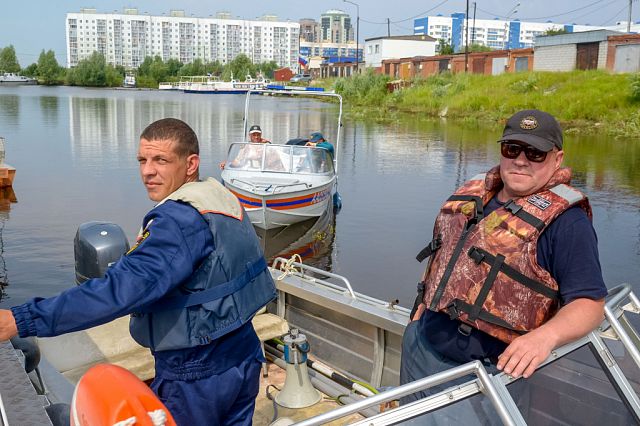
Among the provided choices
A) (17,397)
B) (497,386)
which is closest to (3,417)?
(17,397)

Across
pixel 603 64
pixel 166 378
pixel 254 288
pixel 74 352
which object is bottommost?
pixel 74 352

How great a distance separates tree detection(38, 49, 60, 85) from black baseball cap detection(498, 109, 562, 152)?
504ft

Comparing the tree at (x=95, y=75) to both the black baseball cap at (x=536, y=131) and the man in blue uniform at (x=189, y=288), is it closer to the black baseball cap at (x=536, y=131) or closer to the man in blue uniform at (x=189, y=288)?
the man in blue uniform at (x=189, y=288)

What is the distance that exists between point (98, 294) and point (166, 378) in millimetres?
567

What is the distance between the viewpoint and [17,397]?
87.1 inches

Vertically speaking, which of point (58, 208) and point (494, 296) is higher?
point (494, 296)

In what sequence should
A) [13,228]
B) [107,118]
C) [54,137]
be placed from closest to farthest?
[13,228]
[54,137]
[107,118]

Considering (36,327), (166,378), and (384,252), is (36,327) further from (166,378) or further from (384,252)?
(384,252)

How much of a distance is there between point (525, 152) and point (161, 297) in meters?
1.47

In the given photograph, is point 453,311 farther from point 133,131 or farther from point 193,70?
point 193,70

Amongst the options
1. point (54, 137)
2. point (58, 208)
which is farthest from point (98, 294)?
point (54, 137)

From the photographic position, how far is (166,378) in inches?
94.8

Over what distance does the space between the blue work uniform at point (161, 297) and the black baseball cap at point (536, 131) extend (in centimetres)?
124

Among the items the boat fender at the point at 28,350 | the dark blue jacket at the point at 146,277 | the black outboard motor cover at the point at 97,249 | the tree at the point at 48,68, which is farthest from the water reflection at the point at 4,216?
the tree at the point at 48,68
